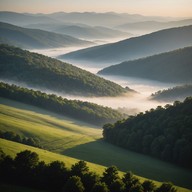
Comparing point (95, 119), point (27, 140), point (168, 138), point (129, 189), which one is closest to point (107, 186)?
point (129, 189)

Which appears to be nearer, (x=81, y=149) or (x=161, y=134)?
(x=81, y=149)

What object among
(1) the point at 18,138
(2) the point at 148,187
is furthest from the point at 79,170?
(1) the point at 18,138

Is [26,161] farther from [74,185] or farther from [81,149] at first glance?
[81,149]

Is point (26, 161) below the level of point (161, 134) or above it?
below

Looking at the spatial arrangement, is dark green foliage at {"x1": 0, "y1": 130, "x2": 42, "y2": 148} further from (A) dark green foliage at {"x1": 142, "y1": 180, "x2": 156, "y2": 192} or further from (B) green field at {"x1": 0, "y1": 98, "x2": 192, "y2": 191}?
(A) dark green foliage at {"x1": 142, "y1": 180, "x2": 156, "y2": 192}

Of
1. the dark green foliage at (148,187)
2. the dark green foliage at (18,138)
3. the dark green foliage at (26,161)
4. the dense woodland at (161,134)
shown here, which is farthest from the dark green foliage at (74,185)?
the dense woodland at (161,134)

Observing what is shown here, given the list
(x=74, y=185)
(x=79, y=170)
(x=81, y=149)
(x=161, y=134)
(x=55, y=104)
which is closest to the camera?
(x=74, y=185)

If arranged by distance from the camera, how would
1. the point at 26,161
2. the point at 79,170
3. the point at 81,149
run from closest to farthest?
1. the point at 26,161
2. the point at 79,170
3. the point at 81,149

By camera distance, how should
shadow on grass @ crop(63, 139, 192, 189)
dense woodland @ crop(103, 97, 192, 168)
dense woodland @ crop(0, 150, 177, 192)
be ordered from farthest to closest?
dense woodland @ crop(103, 97, 192, 168) < shadow on grass @ crop(63, 139, 192, 189) < dense woodland @ crop(0, 150, 177, 192)

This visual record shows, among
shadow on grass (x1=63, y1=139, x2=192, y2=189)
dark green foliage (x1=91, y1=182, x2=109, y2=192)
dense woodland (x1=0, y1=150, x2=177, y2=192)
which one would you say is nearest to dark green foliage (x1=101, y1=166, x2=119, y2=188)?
dense woodland (x1=0, y1=150, x2=177, y2=192)
